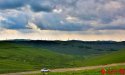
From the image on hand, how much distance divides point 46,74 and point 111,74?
2794 cm

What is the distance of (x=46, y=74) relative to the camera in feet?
424

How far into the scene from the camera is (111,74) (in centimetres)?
11350

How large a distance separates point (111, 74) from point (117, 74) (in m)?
6.43

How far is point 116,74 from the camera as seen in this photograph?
10681 centimetres

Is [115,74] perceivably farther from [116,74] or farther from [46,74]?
[46,74]

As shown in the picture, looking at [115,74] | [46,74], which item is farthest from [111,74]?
[46,74]

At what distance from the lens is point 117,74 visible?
107188 mm

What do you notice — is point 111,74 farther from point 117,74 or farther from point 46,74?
point 46,74

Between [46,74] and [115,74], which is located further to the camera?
[46,74]

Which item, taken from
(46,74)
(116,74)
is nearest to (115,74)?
(116,74)

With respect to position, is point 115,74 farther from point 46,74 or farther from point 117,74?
point 46,74

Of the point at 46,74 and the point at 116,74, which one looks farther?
the point at 46,74

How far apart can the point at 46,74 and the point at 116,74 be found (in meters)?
32.7

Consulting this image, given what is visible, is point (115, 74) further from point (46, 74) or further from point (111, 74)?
point (46, 74)
